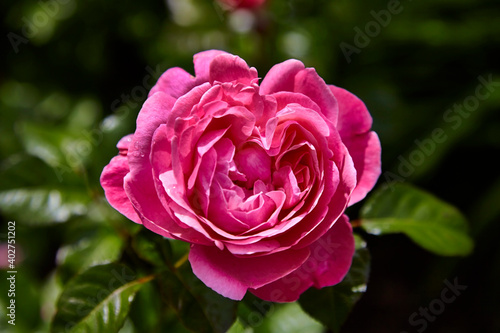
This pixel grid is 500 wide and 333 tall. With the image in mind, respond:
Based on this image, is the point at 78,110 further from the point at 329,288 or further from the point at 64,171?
the point at 329,288

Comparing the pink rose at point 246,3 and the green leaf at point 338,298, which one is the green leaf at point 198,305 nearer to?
the green leaf at point 338,298

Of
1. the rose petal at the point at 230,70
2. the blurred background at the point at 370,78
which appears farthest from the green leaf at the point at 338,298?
the blurred background at the point at 370,78

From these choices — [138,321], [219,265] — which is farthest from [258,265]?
[138,321]

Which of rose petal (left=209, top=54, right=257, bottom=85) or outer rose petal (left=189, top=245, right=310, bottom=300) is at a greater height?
rose petal (left=209, top=54, right=257, bottom=85)

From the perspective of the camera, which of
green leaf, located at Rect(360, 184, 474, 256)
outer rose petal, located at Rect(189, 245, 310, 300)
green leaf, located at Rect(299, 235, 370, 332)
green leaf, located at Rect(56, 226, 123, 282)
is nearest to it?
outer rose petal, located at Rect(189, 245, 310, 300)

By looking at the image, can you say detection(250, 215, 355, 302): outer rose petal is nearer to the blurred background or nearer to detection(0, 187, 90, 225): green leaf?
detection(0, 187, 90, 225): green leaf

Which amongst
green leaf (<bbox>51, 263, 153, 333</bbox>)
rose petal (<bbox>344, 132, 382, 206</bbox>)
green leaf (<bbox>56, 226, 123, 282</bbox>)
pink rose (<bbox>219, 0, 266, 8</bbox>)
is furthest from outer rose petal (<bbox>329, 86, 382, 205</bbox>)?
pink rose (<bbox>219, 0, 266, 8</bbox>)

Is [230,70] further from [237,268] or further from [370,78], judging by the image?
[370,78]

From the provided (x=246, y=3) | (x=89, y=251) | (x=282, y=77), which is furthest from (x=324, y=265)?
(x=246, y=3)
